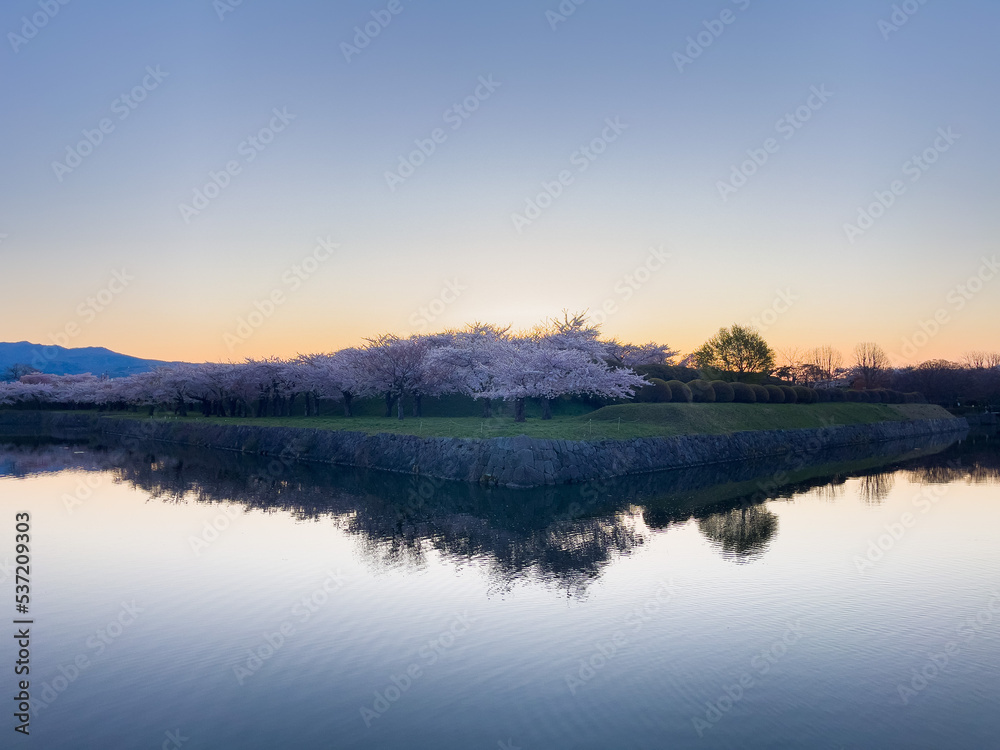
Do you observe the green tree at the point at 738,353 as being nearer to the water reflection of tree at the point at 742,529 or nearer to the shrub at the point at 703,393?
the shrub at the point at 703,393

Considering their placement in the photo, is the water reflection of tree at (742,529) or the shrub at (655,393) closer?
the water reflection of tree at (742,529)

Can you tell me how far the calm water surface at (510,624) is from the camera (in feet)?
34.6

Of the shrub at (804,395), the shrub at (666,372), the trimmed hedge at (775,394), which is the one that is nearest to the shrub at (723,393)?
the shrub at (666,372)

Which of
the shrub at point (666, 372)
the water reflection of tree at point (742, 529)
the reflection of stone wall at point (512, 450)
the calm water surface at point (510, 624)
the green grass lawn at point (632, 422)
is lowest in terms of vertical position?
the calm water surface at point (510, 624)

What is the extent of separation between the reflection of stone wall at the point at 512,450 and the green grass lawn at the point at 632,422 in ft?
3.28

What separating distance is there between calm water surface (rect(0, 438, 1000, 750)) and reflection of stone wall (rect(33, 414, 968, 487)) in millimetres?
5542

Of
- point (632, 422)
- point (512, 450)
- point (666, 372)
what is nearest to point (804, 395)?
point (666, 372)

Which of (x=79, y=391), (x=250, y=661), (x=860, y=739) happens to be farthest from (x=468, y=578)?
(x=79, y=391)

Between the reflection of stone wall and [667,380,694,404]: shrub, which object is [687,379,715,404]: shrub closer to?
[667,380,694,404]: shrub

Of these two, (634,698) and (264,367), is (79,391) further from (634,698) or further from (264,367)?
(634,698)

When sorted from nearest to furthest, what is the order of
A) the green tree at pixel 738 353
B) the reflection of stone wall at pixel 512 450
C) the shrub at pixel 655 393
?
the reflection of stone wall at pixel 512 450
the shrub at pixel 655 393
the green tree at pixel 738 353

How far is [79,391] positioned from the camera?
99062 mm

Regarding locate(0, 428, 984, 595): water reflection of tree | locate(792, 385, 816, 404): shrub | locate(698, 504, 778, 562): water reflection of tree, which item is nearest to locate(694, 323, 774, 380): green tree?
locate(792, 385, 816, 404): shrub

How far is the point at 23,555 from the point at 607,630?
19.1m
